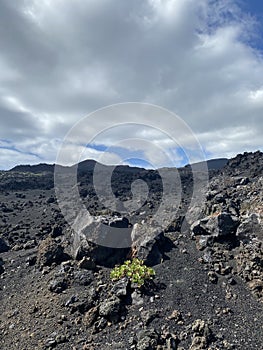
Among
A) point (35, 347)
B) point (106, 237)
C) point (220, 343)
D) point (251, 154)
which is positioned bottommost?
point (35, 347)

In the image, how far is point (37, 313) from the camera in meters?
10.1

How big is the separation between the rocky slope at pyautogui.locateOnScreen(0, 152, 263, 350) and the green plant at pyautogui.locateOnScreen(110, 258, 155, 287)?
0.74 feet

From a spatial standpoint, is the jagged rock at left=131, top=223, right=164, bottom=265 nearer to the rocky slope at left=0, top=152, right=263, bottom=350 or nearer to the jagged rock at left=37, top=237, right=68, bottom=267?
the rocky slope at left=0, top=152, right=263, bottom=350

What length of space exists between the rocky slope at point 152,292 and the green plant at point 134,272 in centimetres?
23

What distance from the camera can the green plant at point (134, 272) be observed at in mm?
10279

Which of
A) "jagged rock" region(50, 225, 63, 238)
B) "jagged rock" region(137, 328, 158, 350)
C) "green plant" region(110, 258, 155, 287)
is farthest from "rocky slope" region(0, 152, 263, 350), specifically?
"jagged rock" region(50, 225, 63, 238)

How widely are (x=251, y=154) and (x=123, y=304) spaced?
26.3 m

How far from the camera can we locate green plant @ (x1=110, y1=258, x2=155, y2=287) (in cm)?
1028

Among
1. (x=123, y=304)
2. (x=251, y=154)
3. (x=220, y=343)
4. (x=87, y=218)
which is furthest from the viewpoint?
(x=251, y=154)

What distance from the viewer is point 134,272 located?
35.0ft

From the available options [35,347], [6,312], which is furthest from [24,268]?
[35,347]

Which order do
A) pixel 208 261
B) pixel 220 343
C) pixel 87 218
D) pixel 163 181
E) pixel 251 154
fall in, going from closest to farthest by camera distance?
pixel 220 343, pixel 208 261, pixel 87 218, pixel 251 154, pixel 163 181

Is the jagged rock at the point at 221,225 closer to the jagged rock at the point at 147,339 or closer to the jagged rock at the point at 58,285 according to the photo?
the jagged rock at the point at 147,339

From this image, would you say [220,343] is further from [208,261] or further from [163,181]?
[163,181]
